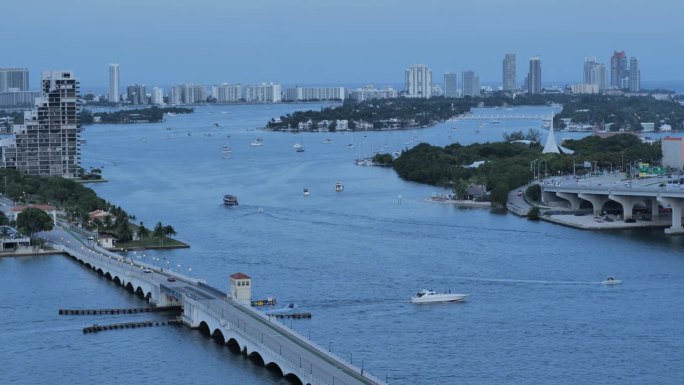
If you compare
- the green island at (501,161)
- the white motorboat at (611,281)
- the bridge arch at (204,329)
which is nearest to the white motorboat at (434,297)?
the white motorboat at (611,281)

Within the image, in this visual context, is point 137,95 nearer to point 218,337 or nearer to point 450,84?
point 450,84

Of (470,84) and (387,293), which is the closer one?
(387,293)

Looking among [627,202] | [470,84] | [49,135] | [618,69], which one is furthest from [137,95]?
[627,202]

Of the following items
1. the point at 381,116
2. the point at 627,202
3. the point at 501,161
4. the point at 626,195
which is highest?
the point at 381,116

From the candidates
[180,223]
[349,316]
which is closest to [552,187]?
[180,223]

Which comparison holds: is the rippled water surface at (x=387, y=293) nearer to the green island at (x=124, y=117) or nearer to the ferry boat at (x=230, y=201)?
the ferry boat at (x=230, y=201)

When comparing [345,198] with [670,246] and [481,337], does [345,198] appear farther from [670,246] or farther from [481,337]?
[481,337]

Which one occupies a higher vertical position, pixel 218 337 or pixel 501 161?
pixel 501 161

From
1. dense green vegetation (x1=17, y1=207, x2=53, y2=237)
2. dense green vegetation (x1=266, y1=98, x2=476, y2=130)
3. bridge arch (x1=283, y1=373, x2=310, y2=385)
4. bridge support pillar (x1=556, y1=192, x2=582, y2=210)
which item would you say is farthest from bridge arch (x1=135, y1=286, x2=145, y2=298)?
dense green vegetation (x1=266, y1=98, x2=476, y2=130)
